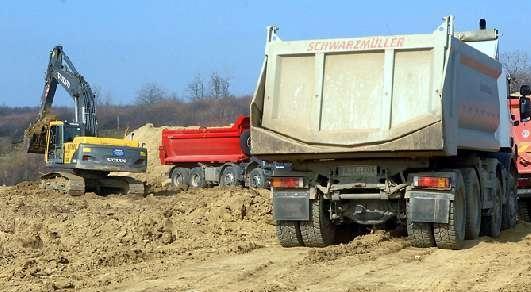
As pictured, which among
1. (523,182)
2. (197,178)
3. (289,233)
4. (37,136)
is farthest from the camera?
(197,178)

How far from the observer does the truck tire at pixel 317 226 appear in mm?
12266

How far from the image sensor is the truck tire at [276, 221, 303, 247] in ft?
40.9

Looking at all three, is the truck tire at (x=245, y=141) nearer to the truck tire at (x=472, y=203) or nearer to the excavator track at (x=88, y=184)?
the excavator track at (x=88, y=184)

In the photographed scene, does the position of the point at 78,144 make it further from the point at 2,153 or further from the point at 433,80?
the point at 2,153

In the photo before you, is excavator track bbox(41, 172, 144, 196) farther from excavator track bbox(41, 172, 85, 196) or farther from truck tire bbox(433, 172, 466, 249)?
truck tire bbox(433, 172, 466, 249)

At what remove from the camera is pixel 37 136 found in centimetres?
2562

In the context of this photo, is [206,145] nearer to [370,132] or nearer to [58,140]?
[58,140]

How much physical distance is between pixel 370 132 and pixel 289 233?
2084 mm

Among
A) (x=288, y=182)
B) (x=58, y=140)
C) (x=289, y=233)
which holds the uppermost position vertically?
(x=58, y=140)

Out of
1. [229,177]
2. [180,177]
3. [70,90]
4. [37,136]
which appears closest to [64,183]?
[37,136]

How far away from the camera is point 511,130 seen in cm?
1602

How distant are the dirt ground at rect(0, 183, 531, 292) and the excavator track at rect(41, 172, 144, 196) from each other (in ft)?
21.7

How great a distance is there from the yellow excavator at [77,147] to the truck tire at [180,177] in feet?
19.3

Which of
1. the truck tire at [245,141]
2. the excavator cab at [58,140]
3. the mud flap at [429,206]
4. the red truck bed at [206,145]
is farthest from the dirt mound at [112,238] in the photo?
the red truck bed at [206,145]
